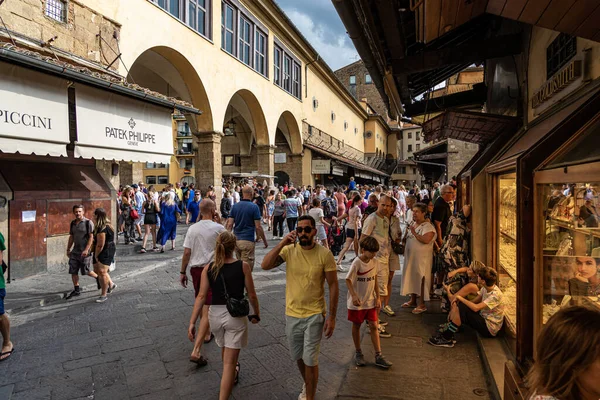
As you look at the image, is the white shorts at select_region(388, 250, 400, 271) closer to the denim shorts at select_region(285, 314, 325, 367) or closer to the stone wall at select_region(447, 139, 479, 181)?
the denim shorts at select_region(285, 314, 325, 367)

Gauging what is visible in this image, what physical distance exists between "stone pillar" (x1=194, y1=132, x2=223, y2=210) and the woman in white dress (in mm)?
9907

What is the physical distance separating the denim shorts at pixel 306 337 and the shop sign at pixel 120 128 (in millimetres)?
Result: 5852

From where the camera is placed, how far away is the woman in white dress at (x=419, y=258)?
4.84m

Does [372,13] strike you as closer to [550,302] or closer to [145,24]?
[550,302]

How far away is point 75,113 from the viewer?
21.7 feet

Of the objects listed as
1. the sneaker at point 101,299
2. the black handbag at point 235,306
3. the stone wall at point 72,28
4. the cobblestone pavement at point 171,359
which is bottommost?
the cobblestone pavement at point 171,359

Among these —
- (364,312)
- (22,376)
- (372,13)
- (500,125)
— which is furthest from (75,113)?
(500,125)

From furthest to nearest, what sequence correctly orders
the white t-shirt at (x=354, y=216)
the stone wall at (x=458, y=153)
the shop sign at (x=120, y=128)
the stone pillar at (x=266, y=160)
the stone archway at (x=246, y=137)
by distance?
the stone pillar at (x=266, y=160)
the stone archway at (x=246, y=137)
the stone wall at (x=458, y=153)
the white t-shirt at (x=354, y=216)
the shop sign at (x=120, y=128)

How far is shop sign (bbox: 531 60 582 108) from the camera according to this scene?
2.82 m

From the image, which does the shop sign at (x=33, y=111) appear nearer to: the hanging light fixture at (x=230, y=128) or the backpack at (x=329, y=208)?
the backpack at (x=329, y=208)

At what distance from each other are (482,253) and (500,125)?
166 cm

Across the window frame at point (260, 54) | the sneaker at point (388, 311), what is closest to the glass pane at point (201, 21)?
the window frame at point (260, 54)

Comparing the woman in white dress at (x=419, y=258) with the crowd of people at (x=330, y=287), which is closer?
the crowd of people at (x=330, y=287)

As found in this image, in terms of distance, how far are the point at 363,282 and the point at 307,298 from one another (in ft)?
2.90
